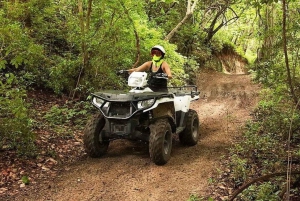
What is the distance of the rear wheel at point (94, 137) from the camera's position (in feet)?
19.5

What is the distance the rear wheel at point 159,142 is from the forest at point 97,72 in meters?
1.14

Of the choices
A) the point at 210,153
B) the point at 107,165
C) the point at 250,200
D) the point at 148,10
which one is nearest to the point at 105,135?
the point at 107,165

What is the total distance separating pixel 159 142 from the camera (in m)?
5.56

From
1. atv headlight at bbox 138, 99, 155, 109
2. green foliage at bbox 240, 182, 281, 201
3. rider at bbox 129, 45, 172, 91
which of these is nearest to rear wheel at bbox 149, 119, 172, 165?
atv headlight at bbox 138, 99, 155, 109

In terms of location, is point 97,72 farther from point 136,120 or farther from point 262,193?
point 262,193

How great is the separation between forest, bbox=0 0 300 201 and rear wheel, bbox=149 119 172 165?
1.14 metres

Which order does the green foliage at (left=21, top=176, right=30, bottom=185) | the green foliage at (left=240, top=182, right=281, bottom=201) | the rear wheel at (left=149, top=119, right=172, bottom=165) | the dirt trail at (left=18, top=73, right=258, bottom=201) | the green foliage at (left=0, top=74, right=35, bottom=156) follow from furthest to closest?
the rear wheel at (left=149, top=119, right=172, bottom=165) → the green foliage at (left=0, top=74, right=35, bottom=156) → the green foliage at (left=21, top=176, right=30, bottom=185) → the dirt trail at (left=18, top=73, right=258, bottom=201) → the green foliage at (left=240, top=182, right=281, bottom=201)

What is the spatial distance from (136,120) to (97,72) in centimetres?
350

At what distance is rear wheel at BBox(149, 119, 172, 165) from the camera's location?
5559 millimetres

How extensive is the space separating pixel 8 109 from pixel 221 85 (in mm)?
12676

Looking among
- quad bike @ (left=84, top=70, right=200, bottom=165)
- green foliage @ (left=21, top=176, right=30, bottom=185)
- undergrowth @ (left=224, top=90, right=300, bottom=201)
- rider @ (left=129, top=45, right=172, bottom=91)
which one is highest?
rider @ (left=129, top=45, right=172, bottom=91)

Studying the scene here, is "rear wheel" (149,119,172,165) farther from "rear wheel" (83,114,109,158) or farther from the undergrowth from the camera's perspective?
the undergrowth

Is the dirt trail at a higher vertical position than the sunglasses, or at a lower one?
lower

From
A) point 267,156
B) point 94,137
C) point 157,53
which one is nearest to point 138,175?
point 94,137
